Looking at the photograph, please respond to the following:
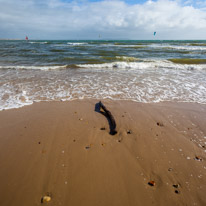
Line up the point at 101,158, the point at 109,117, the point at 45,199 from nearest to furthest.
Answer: the point at 45,199 < the point at 101,158 < the point at 109,117

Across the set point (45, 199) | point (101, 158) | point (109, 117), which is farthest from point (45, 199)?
point (109, 117)

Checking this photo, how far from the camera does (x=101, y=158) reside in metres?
2.57

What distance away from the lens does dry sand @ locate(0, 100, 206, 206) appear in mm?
1952

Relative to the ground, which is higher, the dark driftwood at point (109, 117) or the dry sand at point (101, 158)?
the dark driftwood at point (109, 117)

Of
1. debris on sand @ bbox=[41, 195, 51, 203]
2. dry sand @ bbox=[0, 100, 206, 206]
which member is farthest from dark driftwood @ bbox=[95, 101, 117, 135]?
debris on sand @ bbox=[41, 195, 51, 203]

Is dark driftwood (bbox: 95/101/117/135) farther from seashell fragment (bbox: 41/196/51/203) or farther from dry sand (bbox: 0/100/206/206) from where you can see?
seashell fragment (bbox: 41/196/51/203)

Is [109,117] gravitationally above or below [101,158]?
above

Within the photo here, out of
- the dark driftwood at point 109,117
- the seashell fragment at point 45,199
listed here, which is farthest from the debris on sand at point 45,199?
the dark driftwood at point 109,117

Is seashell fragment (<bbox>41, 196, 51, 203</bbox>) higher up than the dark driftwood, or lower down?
lower down

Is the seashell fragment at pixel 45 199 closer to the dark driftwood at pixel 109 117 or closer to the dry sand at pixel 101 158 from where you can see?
the dry sand at pixel 101 158

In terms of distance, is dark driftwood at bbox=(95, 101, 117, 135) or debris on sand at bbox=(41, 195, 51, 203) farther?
dark driftwood at bbox=(95, 101, 117, 135)

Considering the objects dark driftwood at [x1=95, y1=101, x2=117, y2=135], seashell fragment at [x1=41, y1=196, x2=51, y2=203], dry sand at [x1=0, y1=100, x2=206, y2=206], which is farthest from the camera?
dark driftwood at [x1=95, y1=101, x2=117, y2=135]

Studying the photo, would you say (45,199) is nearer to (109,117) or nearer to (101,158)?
(101,158)

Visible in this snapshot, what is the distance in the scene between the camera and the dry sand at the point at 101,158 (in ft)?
6.40
